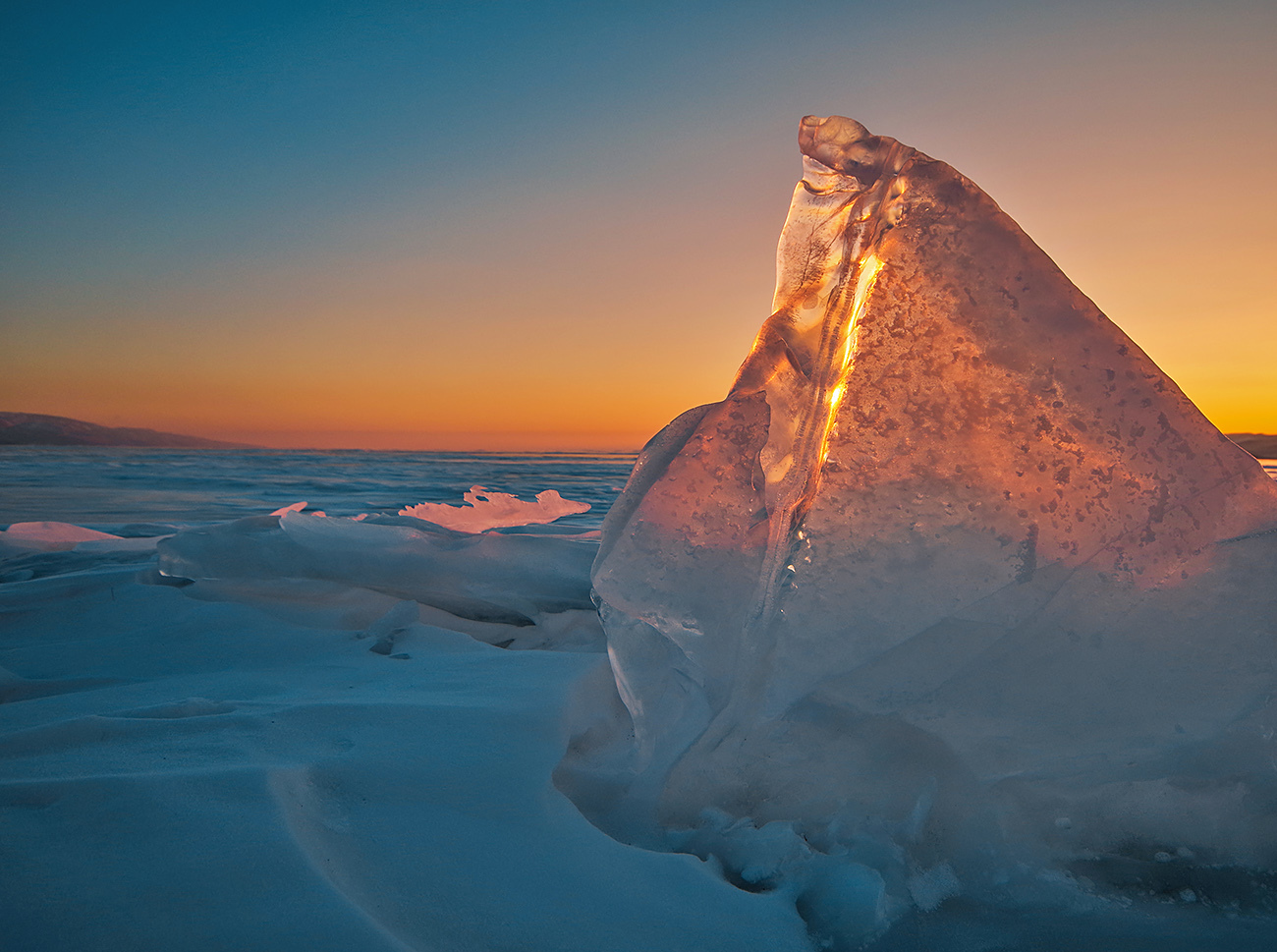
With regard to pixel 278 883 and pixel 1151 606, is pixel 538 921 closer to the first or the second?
pixel 278 883

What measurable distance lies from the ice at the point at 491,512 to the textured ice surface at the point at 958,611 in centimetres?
322

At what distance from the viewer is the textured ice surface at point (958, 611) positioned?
1.12 meters

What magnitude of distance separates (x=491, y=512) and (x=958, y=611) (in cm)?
425

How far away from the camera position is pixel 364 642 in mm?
2238

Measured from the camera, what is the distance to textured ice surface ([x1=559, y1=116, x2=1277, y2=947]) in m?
1.12

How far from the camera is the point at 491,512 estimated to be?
512cm

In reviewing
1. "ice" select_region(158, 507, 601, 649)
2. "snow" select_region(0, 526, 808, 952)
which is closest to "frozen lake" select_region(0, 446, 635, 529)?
"ice" select_region(158, 507, 601, 649)

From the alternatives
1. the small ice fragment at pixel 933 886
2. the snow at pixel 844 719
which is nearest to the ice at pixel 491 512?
the snow at pixel 844 719

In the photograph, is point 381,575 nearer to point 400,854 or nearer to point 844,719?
point 400,854

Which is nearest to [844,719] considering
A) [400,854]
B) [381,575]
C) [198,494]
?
[400,854]

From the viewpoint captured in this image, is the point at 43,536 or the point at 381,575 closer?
the point at 381,575

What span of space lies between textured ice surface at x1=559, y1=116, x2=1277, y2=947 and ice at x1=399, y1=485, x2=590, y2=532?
3218 mm

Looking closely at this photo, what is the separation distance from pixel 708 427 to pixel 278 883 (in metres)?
0.99

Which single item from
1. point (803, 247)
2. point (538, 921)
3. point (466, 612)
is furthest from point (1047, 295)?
point (466, 612)
